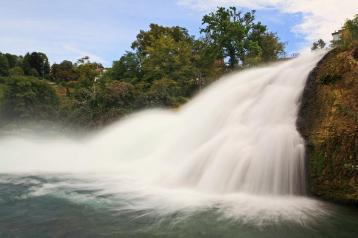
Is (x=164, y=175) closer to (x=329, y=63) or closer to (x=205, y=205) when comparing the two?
(x=205, y=205)

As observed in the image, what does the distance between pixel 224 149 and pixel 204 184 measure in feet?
3.52

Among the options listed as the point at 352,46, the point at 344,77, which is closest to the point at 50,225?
the point at 344,77

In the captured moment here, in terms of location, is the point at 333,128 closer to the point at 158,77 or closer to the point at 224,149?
the point at 224,149

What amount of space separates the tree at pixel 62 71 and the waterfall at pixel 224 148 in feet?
184

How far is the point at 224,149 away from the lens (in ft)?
32.0

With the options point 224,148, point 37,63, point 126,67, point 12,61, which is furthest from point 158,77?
point 12,61

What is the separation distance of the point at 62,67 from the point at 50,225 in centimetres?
7046

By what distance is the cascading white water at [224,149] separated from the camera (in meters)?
8.99

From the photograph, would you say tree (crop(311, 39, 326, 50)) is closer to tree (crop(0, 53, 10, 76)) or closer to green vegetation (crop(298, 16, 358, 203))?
green vegetation (crop(298, 16, 358, 203))

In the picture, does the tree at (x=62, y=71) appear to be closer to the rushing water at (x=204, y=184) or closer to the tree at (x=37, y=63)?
the tree at (x=37, y=63)

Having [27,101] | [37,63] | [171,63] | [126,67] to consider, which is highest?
[37,63]

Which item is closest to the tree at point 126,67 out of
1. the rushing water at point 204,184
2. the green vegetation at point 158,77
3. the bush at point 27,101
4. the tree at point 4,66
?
→ the green vegetation at point 158,77

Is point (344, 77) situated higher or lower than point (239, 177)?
higher

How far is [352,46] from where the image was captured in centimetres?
1046
